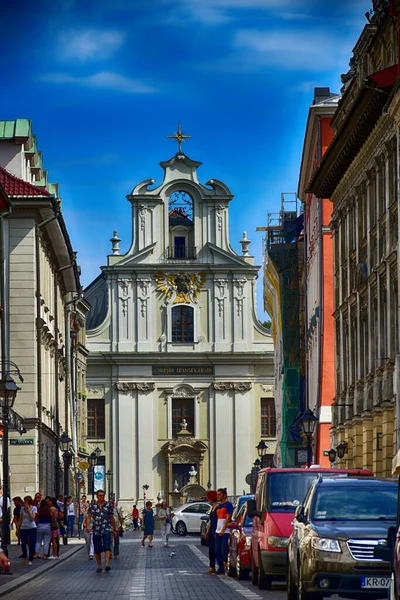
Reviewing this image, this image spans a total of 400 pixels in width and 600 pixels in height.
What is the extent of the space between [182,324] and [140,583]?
2689 inches

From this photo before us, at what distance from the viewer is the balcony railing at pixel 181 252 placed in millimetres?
95125

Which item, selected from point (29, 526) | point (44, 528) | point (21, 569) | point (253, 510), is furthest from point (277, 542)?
point (44, 528)

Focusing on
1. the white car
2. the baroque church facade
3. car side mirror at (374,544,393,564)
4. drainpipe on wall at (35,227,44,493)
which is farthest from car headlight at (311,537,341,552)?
the baroque church facade

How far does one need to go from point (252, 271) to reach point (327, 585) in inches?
3013

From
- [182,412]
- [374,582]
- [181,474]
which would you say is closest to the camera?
[374,582]

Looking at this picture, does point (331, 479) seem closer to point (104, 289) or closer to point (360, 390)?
point (360, 390)

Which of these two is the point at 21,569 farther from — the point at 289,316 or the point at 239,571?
the point at 289,316

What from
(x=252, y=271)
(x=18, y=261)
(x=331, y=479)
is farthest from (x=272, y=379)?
(x=331, y=479)

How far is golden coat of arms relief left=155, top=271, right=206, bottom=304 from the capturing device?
95375 millimetres

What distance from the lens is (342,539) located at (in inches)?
712

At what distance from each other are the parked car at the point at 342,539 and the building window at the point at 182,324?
75664mm

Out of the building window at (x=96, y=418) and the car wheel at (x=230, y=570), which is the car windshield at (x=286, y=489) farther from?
the building window at (x=96, y=418)

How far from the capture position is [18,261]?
174 feet

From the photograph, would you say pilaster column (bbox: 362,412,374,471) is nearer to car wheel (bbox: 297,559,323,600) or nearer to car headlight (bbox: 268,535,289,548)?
car headlight (bbox: 268,535,289,548)
